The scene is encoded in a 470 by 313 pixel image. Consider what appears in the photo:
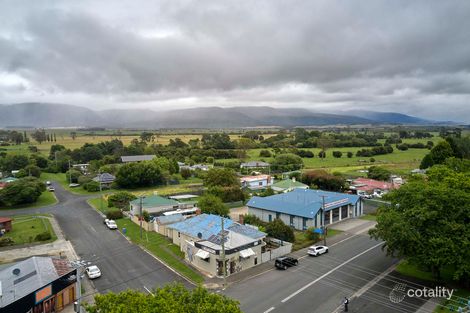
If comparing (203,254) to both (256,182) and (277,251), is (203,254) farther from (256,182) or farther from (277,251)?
(256,182)

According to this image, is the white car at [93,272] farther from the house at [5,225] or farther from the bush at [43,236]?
the house at [5,225]

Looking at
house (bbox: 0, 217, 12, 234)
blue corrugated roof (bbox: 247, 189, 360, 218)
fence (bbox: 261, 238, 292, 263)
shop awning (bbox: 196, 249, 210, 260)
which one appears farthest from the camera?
blue corrugated roof (bbox: 247, 189, 360, 218)

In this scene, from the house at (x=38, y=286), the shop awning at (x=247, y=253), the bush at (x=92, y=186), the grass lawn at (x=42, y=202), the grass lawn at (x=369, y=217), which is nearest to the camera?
the house at (x=38, y=286)

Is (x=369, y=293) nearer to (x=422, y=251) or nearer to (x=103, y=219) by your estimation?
(x=422, y=251)

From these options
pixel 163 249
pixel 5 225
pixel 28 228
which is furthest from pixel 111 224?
pixel 5 225

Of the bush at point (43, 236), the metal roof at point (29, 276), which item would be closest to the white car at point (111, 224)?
Answer: the bush at point (43, 236)

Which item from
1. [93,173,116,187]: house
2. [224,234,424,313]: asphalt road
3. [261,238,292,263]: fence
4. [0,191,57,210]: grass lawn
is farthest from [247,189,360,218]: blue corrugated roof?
[93,173,116,187]: house

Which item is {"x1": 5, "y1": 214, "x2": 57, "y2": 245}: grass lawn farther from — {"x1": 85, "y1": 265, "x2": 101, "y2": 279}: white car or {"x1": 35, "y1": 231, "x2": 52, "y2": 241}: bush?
{"x1": 85, "y1": 265, "x2": 101, "y2": 279}: white car
